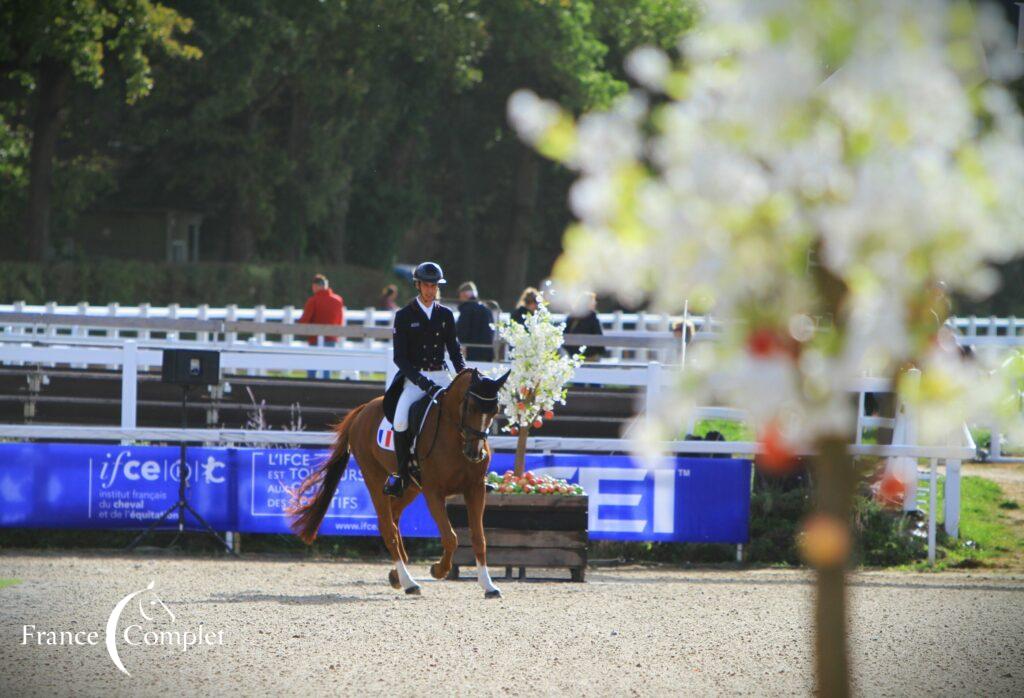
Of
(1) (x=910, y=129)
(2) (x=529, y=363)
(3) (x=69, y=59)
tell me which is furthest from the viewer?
(3) (x=69, y=59)

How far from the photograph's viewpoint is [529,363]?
1344cm

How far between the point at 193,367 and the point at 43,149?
25447 mm

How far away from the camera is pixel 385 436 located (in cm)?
1230

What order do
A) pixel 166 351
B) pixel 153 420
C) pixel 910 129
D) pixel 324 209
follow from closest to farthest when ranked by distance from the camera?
pixel 910 129 → pixel 166 351 → pixel 153 420 → pixel 324 209

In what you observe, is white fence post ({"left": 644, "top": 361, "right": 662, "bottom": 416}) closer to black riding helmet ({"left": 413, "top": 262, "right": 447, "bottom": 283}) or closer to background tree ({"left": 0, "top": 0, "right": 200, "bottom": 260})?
black riding helmet ({"left": 413, "top": 262, "right": 447, "bottom": 283})

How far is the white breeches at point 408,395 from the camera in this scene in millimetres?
11961

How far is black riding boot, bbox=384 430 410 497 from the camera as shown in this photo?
1198cm

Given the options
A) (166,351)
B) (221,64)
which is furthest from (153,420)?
(221,64)

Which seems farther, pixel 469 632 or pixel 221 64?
pixel 221 64

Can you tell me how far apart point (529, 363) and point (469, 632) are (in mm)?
3879

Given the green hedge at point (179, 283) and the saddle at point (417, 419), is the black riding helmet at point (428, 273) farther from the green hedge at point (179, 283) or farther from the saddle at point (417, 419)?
the green hedge at point (179, 283)

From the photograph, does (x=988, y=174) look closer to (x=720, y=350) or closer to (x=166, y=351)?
(x=720, y=350)

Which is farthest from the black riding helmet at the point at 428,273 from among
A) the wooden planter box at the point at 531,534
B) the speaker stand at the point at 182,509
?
the speaker stand at the point at 182,509

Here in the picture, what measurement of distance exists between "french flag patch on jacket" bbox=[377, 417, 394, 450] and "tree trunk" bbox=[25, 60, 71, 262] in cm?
2690
